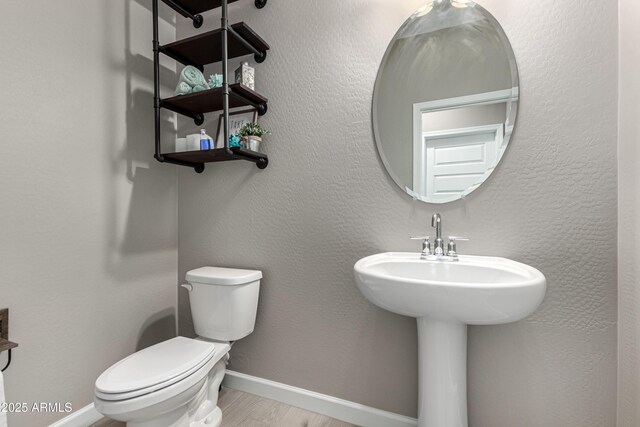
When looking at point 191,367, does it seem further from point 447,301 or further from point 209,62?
point 209,62

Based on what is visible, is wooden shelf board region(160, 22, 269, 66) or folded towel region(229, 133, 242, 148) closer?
wooden shelf board region(160, 22, 269, 66)

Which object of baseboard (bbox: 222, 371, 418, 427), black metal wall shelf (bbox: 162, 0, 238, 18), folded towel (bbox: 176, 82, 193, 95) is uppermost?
black metal wall shelf (bbox: 162, 0, 238, 18)

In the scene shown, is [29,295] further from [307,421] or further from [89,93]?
[307,421]

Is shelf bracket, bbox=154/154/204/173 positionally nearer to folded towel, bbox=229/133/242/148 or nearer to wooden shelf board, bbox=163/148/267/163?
wooden shelf board, bbox=163/148/267/163

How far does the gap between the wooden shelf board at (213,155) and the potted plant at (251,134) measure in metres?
0.06

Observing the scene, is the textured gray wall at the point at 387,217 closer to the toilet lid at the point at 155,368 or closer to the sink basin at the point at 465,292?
the sink basin at the point at 465,292

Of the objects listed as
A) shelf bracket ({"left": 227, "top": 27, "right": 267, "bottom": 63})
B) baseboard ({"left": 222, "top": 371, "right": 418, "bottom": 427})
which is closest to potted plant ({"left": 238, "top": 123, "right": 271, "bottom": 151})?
shelf bracket ({"left": 227, "top": 27, "right": 267, "bottom": 63})

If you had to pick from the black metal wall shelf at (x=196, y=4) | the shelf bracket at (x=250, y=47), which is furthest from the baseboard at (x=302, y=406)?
the black metal wall shelf at (x=196, y=4)

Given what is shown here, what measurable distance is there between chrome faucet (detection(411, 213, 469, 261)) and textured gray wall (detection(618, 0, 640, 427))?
51 cm

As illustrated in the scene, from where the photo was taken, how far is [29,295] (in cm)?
129

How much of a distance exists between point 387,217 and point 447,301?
60 centimetres

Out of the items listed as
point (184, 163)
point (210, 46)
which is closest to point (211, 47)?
Result: point (210, 46)

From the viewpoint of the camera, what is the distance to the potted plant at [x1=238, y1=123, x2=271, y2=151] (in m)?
1.64

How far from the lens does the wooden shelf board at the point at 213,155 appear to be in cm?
154
